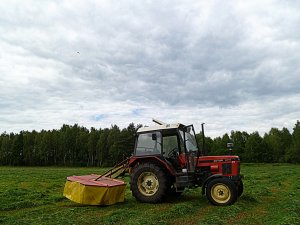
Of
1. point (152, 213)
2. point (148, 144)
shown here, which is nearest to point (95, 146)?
point (148, 144)

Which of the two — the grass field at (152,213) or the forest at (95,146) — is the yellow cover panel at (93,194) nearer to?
the grass field at (152,213)

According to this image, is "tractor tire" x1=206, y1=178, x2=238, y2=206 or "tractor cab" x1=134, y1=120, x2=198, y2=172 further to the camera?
"tractor cab" x1=134, y1=120, x2=198, y2=172

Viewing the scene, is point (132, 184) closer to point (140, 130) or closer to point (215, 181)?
point (140, 130)

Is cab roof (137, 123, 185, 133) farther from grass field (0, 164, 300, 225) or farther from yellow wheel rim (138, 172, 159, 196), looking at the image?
grass field (0, 164, 300, 225)

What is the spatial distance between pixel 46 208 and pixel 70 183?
125cm

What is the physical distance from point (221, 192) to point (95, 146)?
70.6 metres

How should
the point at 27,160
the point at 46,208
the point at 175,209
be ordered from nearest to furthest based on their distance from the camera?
1. the point at 175,209
2. the point at 46,208
3. the point at 27,160

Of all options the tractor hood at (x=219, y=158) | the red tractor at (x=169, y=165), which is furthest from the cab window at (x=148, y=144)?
the tractor hood at (x=219, y=158)

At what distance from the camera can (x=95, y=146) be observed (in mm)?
79188

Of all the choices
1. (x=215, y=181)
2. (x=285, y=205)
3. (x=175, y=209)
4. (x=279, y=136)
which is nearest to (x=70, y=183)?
(x=175, y=209)

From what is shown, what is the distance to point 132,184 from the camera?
37.6 ft

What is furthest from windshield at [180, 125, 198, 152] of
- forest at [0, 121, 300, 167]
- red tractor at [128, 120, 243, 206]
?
forest at [0, 121, 300, 167]

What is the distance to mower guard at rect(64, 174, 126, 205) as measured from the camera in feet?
34.6

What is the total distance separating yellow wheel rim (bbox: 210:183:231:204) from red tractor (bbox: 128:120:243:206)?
0.37m
